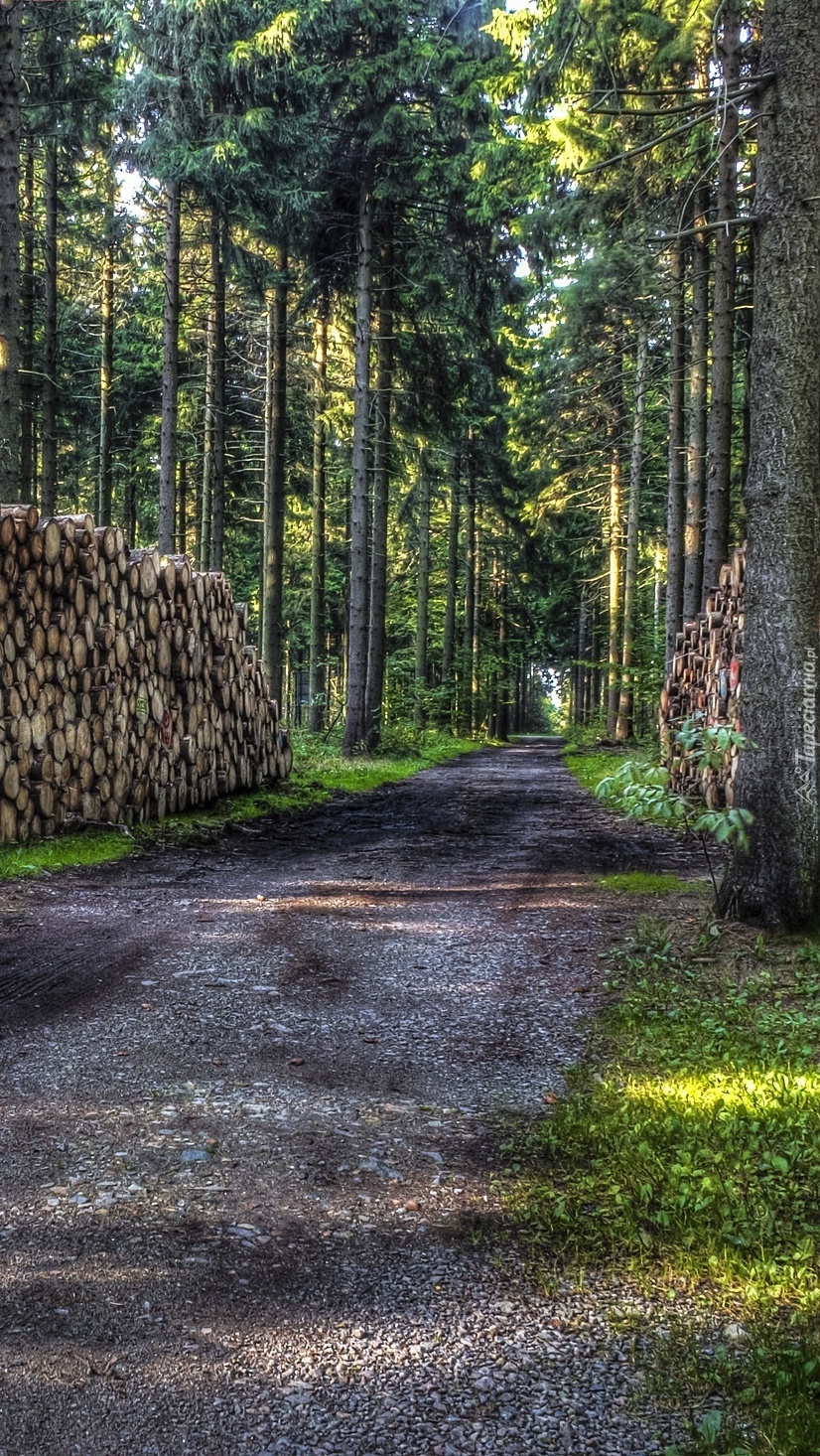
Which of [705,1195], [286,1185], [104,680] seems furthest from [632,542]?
Answer: [286,1185]

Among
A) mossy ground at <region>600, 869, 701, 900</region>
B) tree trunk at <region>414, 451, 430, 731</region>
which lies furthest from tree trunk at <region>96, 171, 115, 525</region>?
mossy ground at <region>600, 869, 701, 900</region>

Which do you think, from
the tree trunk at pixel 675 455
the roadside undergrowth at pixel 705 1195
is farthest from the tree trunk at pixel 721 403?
the roadside undergrowth at pixel 705 1195

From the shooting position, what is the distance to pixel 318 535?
23.0 m

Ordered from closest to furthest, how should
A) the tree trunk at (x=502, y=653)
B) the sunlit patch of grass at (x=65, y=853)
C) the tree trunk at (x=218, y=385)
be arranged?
→ the sunlit patch of grass at (x=65, y=853) < the tree trunk at (x=218, y=385) < the tree trunk at (x=502, y=653)

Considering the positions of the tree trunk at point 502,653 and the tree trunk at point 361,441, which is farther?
the tree trunk at point 502,653

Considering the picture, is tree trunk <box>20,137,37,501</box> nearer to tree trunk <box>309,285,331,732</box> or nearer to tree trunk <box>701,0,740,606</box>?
tree trunk <box>309,285,331,732</box>

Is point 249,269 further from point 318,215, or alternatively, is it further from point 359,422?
point 359,422

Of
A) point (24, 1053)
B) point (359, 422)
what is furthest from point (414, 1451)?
point (359, 422)

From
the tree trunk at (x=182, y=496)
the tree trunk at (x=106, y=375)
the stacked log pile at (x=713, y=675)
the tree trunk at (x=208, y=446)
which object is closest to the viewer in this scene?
the stacked log pile at (x=713, y=675)

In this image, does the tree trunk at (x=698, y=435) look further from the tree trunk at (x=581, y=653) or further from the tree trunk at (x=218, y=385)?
the tree trunk at (x=581, y=653)

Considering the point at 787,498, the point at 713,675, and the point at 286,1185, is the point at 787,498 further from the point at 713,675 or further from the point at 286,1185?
the point at 713,675

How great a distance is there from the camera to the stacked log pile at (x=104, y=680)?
8742 mm

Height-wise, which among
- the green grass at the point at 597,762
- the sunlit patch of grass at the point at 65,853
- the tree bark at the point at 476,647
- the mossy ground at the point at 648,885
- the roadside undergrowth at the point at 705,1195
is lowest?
the roadside undergrowth at the point at 705,1195

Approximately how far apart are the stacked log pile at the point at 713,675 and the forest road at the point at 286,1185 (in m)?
5.13
